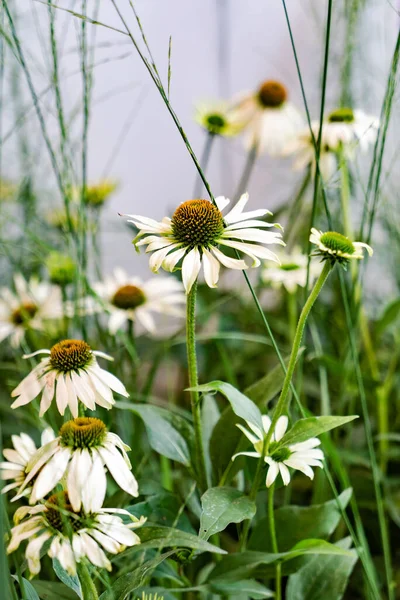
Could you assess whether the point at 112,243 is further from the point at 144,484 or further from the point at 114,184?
the point at 144,484

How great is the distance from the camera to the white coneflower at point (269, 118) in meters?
0.67

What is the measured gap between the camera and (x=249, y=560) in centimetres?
30

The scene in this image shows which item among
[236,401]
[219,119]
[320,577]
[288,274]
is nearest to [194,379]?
[236,401]

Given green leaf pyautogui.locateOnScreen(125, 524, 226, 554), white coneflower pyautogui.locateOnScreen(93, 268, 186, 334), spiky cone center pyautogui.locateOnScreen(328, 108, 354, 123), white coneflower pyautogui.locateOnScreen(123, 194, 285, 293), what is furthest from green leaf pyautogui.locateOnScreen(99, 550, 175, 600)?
spiky cone center pyautogui.locateOnScreen(328, 108, 354, 123)

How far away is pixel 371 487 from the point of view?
0.56 m

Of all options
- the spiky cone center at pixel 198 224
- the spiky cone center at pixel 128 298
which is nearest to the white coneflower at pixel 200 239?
the spiky cone center at pixel 198 224

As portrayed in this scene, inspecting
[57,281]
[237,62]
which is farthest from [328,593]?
[237,62]

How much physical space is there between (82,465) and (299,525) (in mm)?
158

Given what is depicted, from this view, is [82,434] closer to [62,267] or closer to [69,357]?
[69,357]

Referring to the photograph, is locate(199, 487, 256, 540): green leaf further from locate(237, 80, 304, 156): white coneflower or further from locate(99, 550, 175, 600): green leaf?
locate(237, 80, 304, 156): white coneflower

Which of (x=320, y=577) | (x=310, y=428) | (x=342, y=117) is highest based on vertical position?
(x=342, y=117)

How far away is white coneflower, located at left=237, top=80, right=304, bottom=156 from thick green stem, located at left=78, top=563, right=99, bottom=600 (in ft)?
1.67

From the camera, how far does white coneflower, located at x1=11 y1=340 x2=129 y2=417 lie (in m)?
0.25

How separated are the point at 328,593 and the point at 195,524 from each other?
0.16 metres
